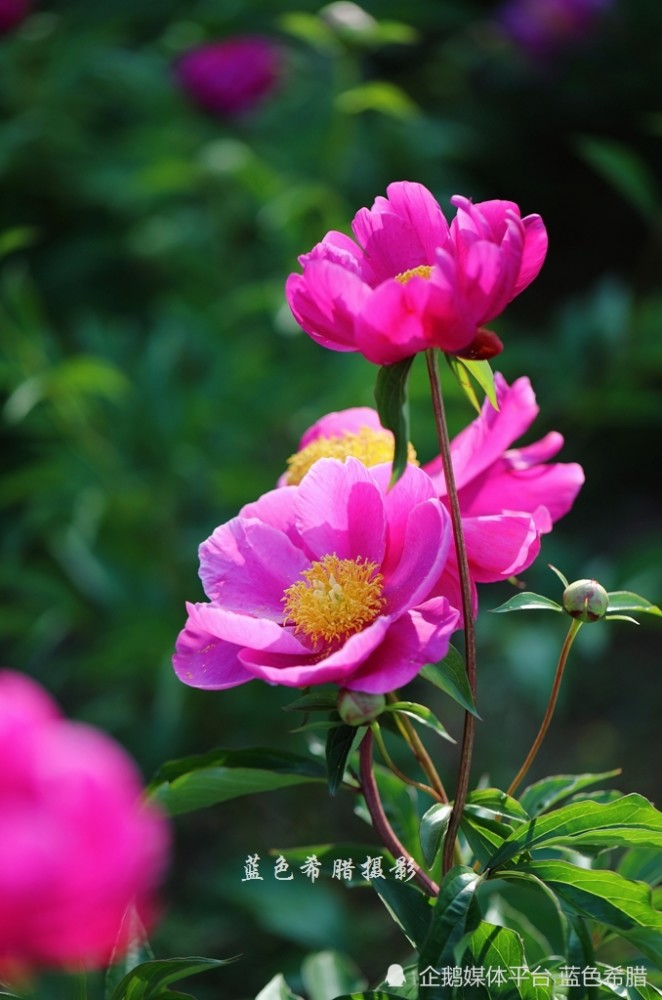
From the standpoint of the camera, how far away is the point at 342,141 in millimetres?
1838

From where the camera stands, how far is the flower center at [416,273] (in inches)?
23.4

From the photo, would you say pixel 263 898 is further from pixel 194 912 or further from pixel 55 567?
pixel 55 567

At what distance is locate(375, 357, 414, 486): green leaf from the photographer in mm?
522

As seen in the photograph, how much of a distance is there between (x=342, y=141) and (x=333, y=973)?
4.47 feet

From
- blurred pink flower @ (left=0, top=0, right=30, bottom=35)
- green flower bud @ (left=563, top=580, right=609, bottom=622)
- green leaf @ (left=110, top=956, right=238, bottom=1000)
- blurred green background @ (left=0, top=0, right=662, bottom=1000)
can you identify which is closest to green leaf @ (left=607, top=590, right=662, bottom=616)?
green flower bud @ (left=563, top=580, right=609, bottom=622)

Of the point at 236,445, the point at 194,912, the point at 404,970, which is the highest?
the point at 404,970

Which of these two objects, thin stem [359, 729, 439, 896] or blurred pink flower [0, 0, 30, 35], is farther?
blurred pink flower [0, 0, 30, 35]

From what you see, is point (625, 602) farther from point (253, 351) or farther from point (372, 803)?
point (253, 351)

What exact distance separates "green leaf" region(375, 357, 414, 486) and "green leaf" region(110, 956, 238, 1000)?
26cm

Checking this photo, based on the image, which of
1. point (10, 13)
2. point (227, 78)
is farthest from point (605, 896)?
point (10, 13)

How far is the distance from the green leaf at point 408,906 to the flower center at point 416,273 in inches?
12.1

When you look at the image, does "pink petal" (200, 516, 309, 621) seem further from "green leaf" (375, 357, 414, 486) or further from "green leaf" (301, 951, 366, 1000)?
"green leaf" (301, 951, 366, 1000)

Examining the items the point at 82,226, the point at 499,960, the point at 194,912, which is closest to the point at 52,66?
the point at 82,226

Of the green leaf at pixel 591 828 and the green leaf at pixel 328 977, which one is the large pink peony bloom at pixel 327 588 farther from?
the green leaf at pixel 328 977
